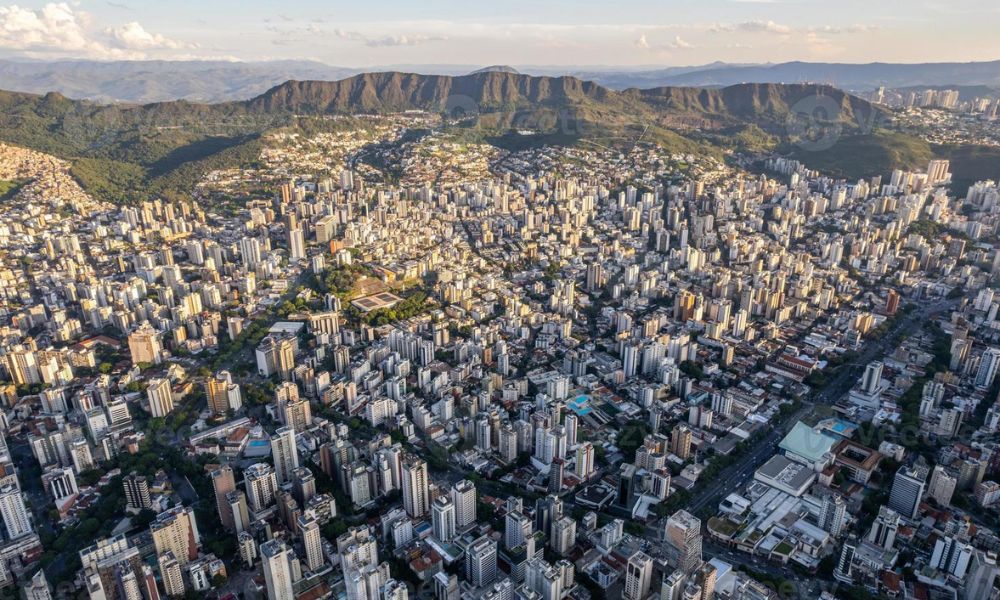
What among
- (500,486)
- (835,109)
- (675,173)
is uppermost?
(835,109)

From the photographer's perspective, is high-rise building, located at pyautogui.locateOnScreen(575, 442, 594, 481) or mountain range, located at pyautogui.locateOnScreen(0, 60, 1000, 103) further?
mountain range, located at pyautogui.locateOnScreen(0, 60, 1000, 103)

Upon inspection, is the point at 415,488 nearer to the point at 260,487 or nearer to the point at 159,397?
the point at 260,487

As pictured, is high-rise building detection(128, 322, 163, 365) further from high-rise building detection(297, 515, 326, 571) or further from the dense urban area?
high-rise building detection(297, 515, 326, 571)

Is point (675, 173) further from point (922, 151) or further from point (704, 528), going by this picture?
point (704, 528)

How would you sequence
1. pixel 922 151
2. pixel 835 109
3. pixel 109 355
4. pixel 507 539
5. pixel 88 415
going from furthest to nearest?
1. pixel 835 109
2. pixel 922 151
3. pixel 109 355
4. pixel 88 415
5. pixel 507 539

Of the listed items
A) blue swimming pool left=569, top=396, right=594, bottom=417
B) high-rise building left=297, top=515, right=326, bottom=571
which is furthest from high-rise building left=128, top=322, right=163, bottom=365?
blue swimming pool left=569, top=396, right=594, bottom=417

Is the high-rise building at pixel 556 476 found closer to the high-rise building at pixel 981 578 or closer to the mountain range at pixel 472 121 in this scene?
the high-rise building at pixel 981 578

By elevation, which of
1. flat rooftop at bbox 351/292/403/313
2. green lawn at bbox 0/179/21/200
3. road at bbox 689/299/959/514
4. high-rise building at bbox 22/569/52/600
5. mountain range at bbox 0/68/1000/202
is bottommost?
road at bbox 689/299/959/514

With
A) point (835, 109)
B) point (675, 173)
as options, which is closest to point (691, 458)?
point (675, 173)
